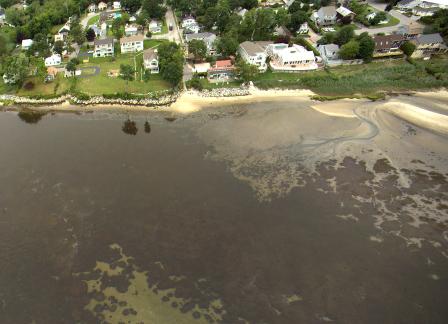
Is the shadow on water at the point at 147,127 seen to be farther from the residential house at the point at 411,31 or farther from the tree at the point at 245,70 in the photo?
the residential house at the point at 411,31

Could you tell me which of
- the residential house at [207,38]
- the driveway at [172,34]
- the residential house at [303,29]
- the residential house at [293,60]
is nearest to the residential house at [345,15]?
the residential house at [303,29]

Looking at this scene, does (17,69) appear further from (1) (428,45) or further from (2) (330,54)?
(1) (428,45)

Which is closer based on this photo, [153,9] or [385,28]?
[385,28]

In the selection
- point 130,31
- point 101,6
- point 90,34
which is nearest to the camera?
point 90,34

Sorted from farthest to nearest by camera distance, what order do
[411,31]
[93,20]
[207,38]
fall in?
1. [93,20]
2. [411,31]
3. [207,38]

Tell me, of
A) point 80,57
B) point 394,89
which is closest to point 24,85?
point 80,57

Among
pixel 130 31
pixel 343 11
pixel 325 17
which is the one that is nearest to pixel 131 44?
pixel 130 31
